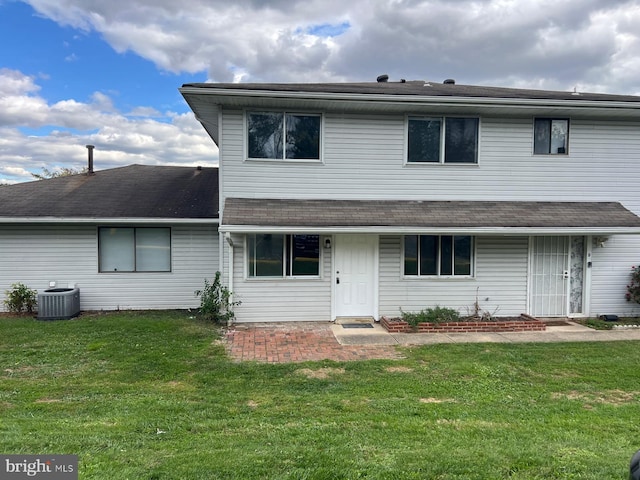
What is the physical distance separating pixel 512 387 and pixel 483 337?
9.86ft

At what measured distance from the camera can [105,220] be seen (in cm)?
1006

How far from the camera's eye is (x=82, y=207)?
1055 centimetres

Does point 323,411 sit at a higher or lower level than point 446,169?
lower

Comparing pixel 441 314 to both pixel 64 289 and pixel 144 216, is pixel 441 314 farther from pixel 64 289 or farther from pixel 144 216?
pixel 64 289

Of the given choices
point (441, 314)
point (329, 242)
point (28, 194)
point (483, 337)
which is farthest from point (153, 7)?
point (483, 337)

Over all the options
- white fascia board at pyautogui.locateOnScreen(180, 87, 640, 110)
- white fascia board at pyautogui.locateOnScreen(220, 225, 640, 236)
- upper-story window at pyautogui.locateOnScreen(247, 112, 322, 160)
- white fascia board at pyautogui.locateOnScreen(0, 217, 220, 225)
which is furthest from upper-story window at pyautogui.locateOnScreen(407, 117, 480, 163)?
white fascia board at pyautogui.locateOnScreen(0, 217, 220, 225)

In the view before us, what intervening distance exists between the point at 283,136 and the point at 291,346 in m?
4.90

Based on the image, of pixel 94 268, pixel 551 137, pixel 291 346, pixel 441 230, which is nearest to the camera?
pixel 291 346

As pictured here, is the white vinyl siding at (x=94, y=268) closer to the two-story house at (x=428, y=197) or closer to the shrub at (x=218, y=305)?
the shrub at (x=218, y=305)

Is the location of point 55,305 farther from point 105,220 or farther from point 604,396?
point 604,396

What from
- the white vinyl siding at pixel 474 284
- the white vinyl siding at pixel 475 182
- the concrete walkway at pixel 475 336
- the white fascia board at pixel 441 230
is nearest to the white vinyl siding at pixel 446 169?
the white vinyl siding at pixel 475 182

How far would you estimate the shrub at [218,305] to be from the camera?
29.8 feet

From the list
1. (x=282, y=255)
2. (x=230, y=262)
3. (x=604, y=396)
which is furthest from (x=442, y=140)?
(x=604, y=396)

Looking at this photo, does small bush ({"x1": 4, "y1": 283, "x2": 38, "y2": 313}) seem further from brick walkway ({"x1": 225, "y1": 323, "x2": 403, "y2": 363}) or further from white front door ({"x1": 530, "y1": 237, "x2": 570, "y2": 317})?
white front door ({"x1": 530, "y1": 237, "x2": 570, "y2": 317})
